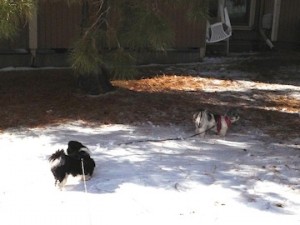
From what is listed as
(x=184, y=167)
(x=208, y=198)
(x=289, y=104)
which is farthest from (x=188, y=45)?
(x=208, y=198)

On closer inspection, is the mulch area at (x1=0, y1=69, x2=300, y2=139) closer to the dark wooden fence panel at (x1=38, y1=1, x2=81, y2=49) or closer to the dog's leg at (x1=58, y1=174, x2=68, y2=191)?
the dark wooden fence panel at (x1=38, y1=1, x2=81, y2=49)

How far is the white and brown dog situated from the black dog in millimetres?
1764

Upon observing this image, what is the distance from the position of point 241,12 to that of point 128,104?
29.5 feet

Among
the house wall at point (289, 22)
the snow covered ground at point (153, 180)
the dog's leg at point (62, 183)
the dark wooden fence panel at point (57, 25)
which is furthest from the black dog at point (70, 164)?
the house wall at point (289, 22)

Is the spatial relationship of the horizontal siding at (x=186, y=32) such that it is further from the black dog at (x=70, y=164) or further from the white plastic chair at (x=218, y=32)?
the black dog at (x=70, y=164)

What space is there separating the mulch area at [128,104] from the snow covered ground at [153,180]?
16.7 inches

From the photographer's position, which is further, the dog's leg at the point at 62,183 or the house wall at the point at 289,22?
the house wall at the point at 289,22

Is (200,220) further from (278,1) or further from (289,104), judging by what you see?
(278,1)

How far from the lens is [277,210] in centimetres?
399

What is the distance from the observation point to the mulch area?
6.52 metres

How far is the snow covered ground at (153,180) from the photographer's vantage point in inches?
152

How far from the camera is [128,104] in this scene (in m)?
7.17

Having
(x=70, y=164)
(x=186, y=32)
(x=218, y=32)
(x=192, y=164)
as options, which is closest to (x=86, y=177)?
(x=70, y=164)

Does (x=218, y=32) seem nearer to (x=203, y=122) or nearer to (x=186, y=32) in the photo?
(x=186, y=32)
